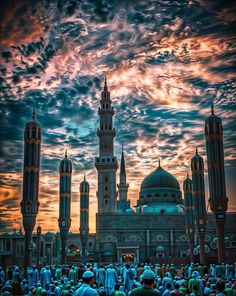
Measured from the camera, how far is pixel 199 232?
35844 millimetres

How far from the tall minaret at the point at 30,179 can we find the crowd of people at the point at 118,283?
599 cm

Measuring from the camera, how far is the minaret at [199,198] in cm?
3581

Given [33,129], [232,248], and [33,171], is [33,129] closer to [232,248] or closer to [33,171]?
[33,171]

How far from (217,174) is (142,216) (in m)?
22.2

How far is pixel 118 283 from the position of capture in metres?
14.6

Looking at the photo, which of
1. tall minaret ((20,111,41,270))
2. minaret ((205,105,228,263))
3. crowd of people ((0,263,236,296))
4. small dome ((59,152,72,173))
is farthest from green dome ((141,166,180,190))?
crowd of people ((0,263,236,296))

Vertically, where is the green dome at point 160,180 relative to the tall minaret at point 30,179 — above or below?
above

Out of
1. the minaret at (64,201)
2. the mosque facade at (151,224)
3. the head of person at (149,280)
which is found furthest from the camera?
the mosque facade at (151,224)

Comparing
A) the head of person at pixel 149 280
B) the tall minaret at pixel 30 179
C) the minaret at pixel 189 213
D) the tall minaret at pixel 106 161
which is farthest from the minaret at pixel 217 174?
the head of person at pixel 149 280

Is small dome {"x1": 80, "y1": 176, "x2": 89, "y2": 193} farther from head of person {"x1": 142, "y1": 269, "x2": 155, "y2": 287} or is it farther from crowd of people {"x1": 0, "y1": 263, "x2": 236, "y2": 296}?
head of person {"x1": 142, "y1": 269, "x2": 155, "y2": 287}

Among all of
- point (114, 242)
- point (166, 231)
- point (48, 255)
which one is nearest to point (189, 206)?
point (166, 231)

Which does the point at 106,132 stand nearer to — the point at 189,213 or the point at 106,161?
the point at 106,161

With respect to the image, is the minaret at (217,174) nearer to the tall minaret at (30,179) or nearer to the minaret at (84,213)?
the tall minaret at (30,179)

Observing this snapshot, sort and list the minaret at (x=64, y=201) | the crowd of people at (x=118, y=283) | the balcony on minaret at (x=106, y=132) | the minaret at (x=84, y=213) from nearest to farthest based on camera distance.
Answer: the crowd of people at (x=118, y=283), the minaret at (x=64, y=201), the minaret at (x=84, y=213), the balcony on minaret at (x=106, y=132)
